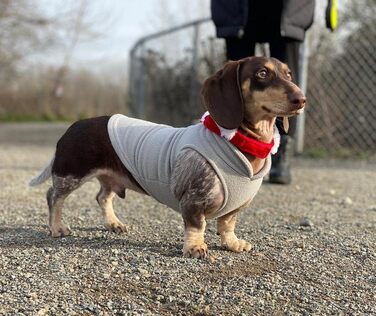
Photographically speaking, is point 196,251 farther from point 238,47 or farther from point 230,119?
point 238,47

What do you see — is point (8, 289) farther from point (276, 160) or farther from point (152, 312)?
point (276, 160)

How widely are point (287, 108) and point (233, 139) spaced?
0.97 ft

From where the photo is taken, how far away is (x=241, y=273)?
251 centimetres

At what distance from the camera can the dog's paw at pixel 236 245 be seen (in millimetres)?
2848

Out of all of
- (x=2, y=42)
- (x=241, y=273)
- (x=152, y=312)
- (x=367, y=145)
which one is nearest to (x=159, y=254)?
(x=241, y=273)

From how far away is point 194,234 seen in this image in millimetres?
2721

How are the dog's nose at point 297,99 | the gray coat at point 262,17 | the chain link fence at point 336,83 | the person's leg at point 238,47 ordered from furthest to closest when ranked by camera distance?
the chain link fence at point 336,83 < the person's leg at point 238,47 < the gray coat at point 262,17 < the dog's nose at point 297,99

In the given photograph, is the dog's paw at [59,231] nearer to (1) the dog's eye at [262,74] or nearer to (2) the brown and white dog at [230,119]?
(2) the brown and white dog at [230,119]

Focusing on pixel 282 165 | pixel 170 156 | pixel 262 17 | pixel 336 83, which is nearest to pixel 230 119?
pixel 170 156

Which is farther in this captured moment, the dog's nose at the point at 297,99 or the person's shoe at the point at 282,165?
the person's shoe at the point at 282,165

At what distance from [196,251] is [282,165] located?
8.12 feet

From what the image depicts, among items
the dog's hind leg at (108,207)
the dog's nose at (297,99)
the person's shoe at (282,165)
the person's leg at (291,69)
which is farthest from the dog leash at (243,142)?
the person's shoe at (282,165)

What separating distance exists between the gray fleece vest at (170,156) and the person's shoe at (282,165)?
1897 millimetres

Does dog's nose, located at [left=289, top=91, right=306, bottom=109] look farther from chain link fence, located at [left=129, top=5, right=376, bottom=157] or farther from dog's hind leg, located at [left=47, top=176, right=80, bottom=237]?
chain link fence, located at [left=129, top=5, right=376, bottom=157]
